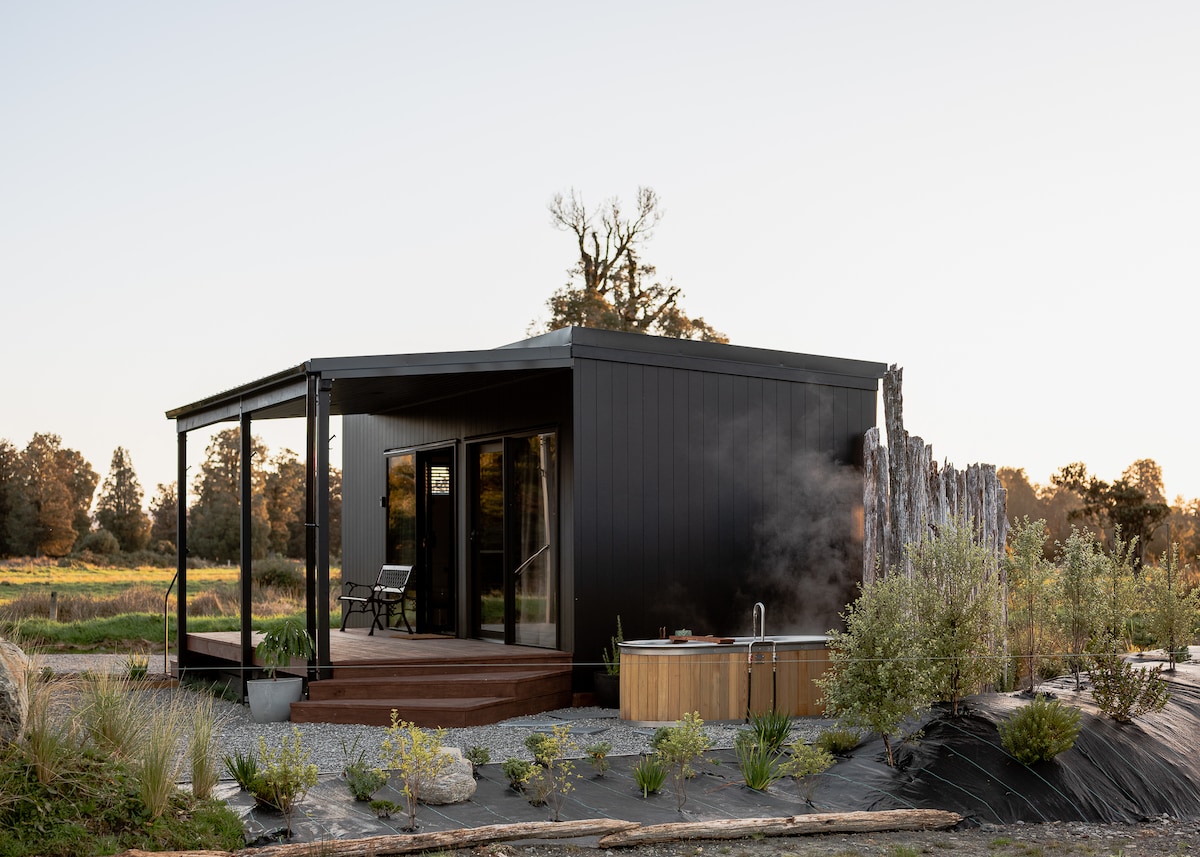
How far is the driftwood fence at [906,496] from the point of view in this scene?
9.01 metres

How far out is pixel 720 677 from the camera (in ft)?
26.8

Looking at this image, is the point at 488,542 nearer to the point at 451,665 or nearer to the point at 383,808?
the point at 451,665

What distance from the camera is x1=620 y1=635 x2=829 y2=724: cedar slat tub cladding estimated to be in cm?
802

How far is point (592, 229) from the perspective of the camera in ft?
81.6

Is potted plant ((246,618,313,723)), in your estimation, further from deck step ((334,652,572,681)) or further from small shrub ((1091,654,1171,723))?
small shrub ((1091,654,1171,723))

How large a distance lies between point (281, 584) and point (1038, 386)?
48.2 ft

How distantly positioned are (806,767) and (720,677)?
2.38 meters

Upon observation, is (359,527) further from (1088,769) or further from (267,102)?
(1088,769)

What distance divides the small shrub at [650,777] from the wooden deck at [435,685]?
2.52 m

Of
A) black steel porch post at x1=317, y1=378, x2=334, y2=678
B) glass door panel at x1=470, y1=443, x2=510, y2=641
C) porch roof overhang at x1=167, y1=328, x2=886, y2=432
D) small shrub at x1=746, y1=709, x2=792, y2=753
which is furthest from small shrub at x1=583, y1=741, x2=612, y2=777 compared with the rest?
glass door panel at x1=470, y1=443, x2=510, y2=641

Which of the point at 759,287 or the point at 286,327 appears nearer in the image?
the point at 759,287

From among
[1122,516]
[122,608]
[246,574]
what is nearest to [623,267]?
[1122,516]

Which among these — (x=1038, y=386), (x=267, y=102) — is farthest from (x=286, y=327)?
(x=1038, y=386)

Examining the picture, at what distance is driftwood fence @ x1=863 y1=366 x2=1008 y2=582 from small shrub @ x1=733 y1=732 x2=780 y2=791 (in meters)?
3.02
